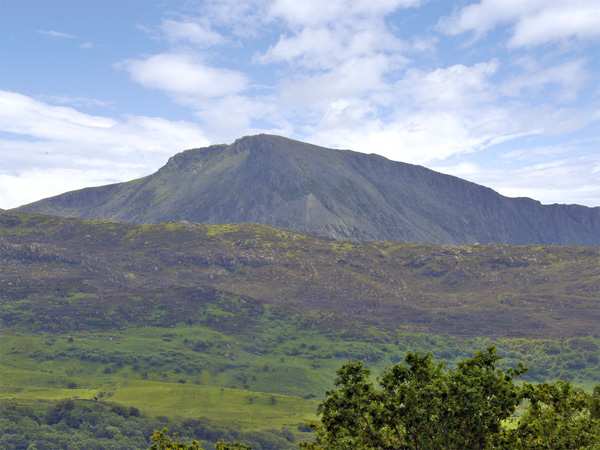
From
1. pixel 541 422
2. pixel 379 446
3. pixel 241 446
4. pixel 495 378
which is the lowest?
pixel 241 446

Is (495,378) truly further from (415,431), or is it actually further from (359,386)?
(359,386)

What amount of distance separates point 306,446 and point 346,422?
1123 cm

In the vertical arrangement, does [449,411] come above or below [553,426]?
above

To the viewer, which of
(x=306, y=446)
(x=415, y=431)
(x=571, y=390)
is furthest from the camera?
(x=306, y=446)

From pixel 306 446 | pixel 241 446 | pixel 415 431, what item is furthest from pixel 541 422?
pixel 241 446

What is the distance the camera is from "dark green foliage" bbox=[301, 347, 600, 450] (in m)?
45.0

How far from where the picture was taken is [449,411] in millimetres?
45594

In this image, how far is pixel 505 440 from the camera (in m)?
47.0

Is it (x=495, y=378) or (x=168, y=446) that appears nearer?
(x=495, y=378)

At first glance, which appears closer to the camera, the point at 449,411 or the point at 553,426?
the point at 449,411

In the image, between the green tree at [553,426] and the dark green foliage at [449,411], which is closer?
the dark green foliage at [449,411]

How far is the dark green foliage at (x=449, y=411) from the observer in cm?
4503

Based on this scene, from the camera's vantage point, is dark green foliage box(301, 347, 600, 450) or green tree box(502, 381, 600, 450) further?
green tree box(502, 381, 600, 450)

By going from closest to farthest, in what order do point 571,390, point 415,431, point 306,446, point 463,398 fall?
point 463,398 → point 415,431 → point 571,390 → point 306,446
